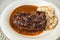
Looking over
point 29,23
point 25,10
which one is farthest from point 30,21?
point 25,10

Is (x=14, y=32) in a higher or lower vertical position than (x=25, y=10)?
lower

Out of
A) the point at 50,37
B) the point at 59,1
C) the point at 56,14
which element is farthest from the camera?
the point at 59,1

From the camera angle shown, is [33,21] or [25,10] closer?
[33,21]

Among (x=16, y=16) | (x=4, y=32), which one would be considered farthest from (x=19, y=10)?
A: (x=4, y=32)

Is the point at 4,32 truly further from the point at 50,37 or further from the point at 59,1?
the point at 59,1

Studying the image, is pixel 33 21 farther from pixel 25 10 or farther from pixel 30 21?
pixel 25 10
